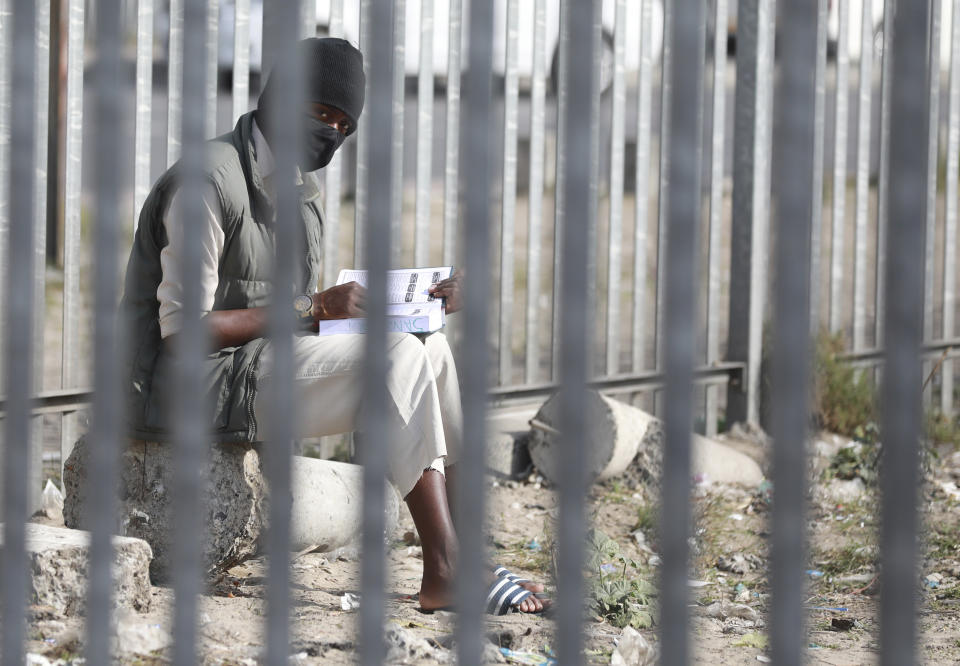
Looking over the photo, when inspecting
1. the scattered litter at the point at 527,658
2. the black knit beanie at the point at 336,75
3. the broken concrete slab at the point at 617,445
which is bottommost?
Answer: the scattered litter at the point at 527,658

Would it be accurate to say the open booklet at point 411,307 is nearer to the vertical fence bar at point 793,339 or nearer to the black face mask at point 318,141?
the black face mask at point 318,141

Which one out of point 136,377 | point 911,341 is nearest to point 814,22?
point 911,341

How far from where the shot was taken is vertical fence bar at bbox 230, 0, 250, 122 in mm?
4434

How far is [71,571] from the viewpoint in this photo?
2660mm

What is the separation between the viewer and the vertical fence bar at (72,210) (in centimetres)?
404

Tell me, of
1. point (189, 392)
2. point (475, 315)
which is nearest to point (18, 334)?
point (189, 392)

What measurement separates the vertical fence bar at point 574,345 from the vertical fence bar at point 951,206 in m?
5.41

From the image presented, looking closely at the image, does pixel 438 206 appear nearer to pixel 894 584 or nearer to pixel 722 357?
pixel 722 357

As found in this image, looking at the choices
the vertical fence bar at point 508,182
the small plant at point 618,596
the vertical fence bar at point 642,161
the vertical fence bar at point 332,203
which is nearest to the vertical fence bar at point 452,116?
the vertical fence bar at point 508,182

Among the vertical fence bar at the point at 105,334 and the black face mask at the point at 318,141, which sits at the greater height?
the black face mask at the point at 318,141

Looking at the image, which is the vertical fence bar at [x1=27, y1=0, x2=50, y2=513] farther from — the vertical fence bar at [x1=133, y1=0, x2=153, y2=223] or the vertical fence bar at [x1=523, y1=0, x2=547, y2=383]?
the vertical fence bar at [x1=523, y1=0, x2=547, y2=383]

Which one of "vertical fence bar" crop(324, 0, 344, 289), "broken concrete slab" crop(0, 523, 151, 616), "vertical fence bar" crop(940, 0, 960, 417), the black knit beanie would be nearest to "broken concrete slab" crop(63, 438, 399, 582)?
"broken concrete slab" crop(0, 523, 151, 616)

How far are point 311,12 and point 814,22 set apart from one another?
12.1ft

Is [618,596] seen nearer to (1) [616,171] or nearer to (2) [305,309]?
(2) [305,309]
